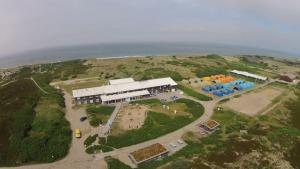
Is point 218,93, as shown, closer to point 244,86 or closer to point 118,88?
point 244,86

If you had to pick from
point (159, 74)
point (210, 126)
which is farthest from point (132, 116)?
point (159, 74)

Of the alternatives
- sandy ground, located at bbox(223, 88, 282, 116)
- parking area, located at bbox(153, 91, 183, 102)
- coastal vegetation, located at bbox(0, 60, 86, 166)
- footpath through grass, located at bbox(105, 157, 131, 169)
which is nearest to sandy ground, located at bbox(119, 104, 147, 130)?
parking area, located at bbox(153, 91, 183, 102)

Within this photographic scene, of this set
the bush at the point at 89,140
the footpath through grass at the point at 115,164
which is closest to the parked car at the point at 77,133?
the bush at the point at 89,140

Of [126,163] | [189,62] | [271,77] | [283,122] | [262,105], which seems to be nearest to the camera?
[126,163]

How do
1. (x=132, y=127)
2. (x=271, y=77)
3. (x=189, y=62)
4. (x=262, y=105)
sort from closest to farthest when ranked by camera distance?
(x=132, y=127) < (x=262, y=105) < (x=271, y=77) < (x=189, y=62)

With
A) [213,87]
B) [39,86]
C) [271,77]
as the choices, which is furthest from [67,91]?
[271,77]

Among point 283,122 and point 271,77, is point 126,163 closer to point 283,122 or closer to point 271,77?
point 283,122

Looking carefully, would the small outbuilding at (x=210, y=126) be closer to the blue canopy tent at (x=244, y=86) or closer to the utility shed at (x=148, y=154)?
the utility shed at (x=148, y=154)
